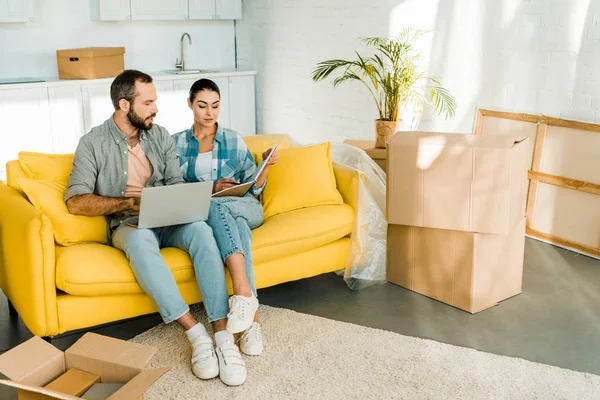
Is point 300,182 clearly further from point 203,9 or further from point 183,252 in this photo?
point 203,9

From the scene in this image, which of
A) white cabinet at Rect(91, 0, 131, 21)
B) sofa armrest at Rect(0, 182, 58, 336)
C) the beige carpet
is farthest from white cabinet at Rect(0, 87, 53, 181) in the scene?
the beige carpet

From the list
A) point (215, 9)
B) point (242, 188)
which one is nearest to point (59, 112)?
point (215, 9)

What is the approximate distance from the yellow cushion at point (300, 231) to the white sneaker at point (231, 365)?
50cm

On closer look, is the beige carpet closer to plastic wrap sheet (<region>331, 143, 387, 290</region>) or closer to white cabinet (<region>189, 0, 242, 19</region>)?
plastic wrap sheet (<region>331, 143, 387, 290</region>)

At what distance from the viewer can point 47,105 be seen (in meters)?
5.58

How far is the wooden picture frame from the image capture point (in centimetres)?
383

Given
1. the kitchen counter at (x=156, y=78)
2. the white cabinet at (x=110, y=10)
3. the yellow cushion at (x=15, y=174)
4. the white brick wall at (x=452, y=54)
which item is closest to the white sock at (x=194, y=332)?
the yellow cushion at (x=15, y=174)

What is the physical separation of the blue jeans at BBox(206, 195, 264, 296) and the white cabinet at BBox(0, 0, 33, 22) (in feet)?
11.4

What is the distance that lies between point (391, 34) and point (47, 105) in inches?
111

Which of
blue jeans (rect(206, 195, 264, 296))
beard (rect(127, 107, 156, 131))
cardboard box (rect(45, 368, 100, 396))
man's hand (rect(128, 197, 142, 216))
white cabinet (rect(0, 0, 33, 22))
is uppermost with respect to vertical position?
white cabinet (rect(0, 0, 33, 22))

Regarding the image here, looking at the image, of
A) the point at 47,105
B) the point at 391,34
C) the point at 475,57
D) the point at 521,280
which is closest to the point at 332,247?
the point at 521,280

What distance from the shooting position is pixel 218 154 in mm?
3203

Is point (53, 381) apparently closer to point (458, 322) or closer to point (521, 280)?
point (458, 322)

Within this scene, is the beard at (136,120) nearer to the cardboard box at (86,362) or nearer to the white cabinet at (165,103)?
the cardboard box at (86,362)
